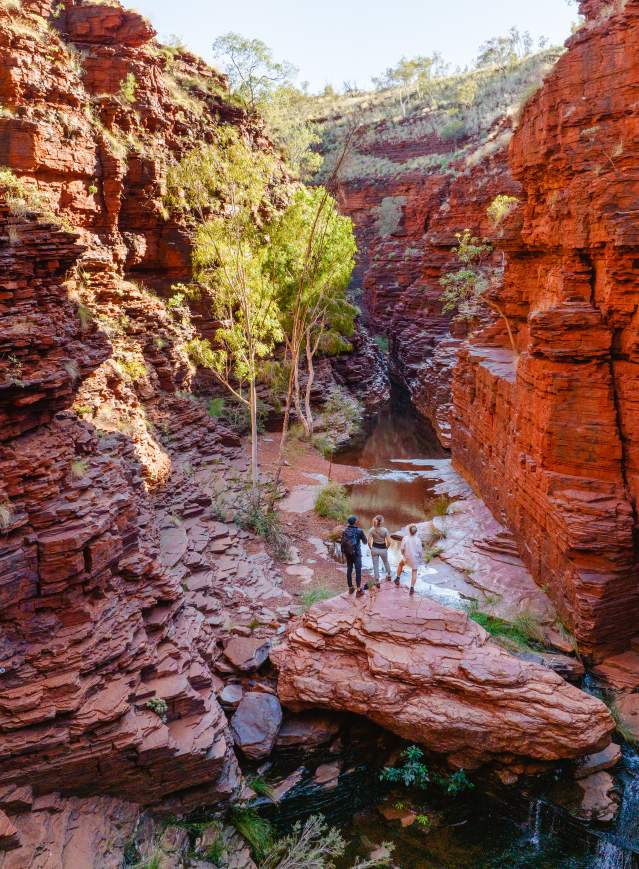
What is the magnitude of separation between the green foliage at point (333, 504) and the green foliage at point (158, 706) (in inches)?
398

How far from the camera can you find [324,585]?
12953mm

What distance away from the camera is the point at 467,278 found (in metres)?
30.8

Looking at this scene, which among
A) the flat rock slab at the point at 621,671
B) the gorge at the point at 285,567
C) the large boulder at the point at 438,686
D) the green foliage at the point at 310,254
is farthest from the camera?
the green foliage at the point at 310,254

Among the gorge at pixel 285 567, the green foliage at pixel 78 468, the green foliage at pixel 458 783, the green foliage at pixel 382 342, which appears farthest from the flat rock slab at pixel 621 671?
the green foliage at pixel 382 342

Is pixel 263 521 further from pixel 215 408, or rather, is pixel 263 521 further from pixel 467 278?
pixel 467 278

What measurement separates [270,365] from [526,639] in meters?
16.7

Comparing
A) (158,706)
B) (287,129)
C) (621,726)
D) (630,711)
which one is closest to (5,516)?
(158,706)

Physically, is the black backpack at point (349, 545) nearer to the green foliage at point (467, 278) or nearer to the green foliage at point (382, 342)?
the green foliage at point (467, 278)

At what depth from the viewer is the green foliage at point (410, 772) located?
827cm

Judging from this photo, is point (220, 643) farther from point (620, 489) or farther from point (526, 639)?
point (620, 489)

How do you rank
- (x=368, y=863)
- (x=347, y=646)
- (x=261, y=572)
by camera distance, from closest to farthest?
(x=368, y=863)
(x=347, y=646)
(x=261, y=572)

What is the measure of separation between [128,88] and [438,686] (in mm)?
21325

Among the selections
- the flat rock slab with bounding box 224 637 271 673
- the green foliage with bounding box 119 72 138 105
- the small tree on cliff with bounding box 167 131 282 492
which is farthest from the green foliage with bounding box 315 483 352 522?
the green foliage with bounding box 119 72 138 105

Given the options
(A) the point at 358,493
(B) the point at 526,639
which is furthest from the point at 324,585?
(A) the point at 358,493
